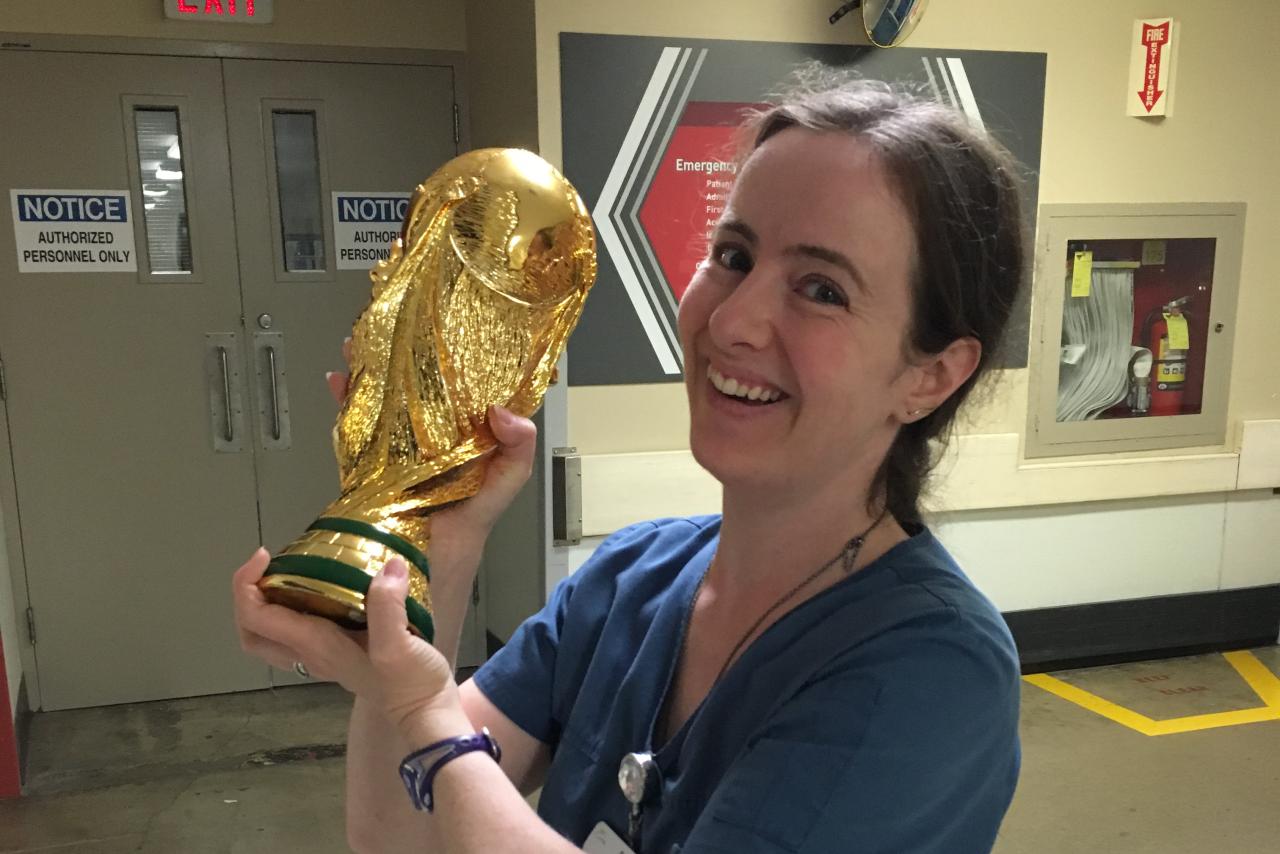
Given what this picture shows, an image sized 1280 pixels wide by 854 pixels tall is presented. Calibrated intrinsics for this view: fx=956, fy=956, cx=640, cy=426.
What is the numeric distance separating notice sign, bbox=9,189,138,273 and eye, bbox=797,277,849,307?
118 inches

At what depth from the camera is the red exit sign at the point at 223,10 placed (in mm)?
3096

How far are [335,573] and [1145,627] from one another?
12.1 ft

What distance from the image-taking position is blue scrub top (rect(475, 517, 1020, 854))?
76cm

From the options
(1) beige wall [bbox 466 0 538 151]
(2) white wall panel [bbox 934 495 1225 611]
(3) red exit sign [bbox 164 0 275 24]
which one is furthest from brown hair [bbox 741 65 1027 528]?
(3) red exit sign [bbox 164 0 275 24]

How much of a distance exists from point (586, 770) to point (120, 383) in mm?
2888

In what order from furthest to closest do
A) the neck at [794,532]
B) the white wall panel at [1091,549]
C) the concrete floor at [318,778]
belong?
the white wall panel at [1091,549] → the concrete floor at [318,778] → the neck at [794,532]

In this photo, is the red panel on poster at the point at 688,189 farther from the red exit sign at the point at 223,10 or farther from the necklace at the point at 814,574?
the necklace at the point at 814,574

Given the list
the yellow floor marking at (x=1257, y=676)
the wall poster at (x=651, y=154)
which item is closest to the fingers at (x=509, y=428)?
the wall poster at (x=651, y=154)

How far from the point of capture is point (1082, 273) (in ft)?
11.1

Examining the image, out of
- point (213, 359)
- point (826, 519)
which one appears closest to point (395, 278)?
point (826, 519)

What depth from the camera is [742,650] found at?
964mm

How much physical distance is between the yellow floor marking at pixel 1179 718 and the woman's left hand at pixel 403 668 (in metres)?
3.07

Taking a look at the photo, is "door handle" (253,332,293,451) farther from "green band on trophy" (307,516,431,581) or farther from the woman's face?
the woman's face

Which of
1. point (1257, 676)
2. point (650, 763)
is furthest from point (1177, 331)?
point (650, 763)
